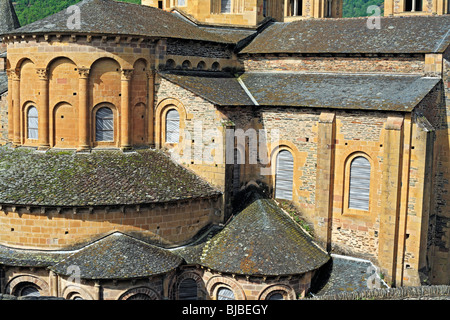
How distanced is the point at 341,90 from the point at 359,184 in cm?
401

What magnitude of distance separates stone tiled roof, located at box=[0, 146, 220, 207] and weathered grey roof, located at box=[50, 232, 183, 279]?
1.53 metres

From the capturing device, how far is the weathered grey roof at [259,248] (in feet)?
71.7

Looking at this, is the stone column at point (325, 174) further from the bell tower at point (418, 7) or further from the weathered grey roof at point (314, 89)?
the bell tower at point (418, 7)

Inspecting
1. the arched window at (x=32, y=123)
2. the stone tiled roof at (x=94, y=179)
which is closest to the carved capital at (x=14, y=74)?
the arched window at (x=32, y=123)

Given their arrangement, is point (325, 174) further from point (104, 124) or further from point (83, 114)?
point (83, 114)

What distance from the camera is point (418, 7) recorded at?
3741 cm

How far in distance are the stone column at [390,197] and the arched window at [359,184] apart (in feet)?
3.20

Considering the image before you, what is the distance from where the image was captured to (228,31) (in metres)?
30.4

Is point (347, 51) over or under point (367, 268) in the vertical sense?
over

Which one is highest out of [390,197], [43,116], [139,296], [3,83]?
[3,83]

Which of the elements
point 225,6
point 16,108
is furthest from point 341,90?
point 16,108
